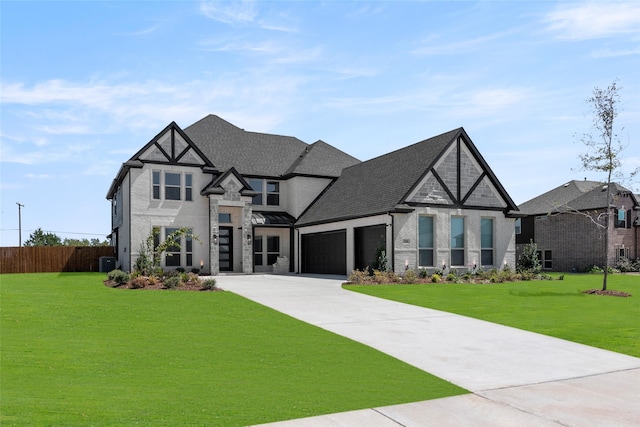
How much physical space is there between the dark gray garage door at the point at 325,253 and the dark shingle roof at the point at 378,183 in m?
1.20

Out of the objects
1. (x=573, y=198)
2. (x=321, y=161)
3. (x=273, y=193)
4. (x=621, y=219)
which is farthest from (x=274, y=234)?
(x=621, y=219)

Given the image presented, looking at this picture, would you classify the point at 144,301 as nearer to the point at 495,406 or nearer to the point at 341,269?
the point at 495,406

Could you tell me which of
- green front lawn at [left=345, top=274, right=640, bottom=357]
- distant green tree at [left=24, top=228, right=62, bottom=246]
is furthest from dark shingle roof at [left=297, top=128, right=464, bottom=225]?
distant green tree at [left=24, top=228, right=62, bottom=246]

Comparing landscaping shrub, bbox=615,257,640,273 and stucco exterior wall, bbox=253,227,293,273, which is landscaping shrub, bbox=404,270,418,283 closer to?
stucco exterior wall, bbox=253,227,293,273

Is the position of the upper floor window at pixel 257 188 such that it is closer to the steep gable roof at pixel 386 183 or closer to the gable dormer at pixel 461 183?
the steep gable roof at pixel 386 183

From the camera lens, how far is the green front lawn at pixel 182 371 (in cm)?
610

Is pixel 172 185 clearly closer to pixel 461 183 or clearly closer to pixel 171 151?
pixel 171 151

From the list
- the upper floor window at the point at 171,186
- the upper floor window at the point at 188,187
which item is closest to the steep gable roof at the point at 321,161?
the upper floor window at the point at 188,187

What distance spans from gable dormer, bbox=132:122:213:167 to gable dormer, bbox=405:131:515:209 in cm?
1348

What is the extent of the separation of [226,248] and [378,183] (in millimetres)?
10763

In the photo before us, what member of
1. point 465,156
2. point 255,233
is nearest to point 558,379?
point 465,156

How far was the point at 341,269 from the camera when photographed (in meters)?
31.1

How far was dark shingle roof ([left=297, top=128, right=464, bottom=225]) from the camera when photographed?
2770 cm

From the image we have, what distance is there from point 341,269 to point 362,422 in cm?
2514
